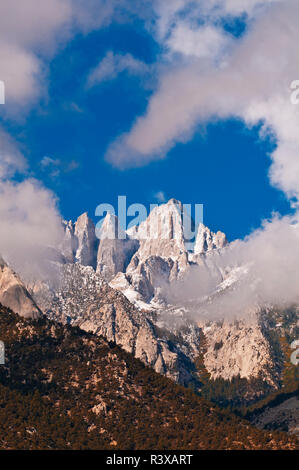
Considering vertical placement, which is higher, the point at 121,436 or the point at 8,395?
the point at 8,395

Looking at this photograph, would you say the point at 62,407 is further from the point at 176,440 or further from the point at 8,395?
the point at 176,440

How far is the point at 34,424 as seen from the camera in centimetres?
18662

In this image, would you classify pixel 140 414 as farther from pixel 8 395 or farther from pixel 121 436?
pixel 8 395
